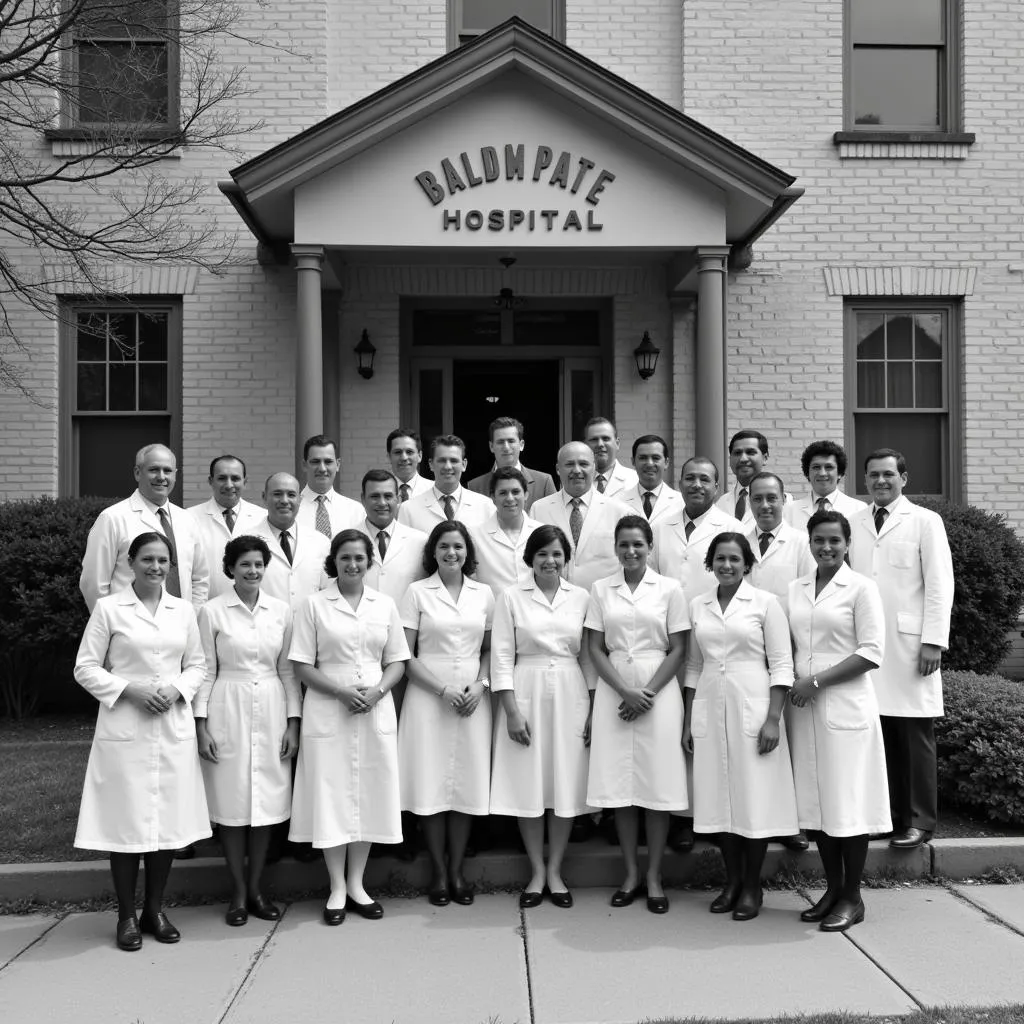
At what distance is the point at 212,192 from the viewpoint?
10438mm

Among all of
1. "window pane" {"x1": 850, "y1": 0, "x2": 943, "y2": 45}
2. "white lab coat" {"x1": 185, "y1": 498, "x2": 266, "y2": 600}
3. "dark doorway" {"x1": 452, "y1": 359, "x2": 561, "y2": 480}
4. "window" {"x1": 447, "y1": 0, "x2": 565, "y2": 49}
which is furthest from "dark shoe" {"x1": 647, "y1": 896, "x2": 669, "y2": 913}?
"window pane" {"x1": 850, "y1": 0, "x2": 943, "y2": 45}

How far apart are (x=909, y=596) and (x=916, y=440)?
215 inches

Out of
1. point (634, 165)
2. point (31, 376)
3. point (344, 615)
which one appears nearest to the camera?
point (344, 615)

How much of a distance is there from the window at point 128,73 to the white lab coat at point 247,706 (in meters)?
5.32

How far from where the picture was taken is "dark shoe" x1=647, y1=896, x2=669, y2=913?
17.4ft

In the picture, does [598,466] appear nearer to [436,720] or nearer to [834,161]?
[436,720]

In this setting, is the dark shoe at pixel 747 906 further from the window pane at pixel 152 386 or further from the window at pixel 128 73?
the window pane at pixel 152 386

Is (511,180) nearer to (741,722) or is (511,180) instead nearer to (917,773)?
(741,722)

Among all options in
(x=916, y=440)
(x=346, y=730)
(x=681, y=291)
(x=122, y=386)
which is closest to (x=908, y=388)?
(x=916, y=440)

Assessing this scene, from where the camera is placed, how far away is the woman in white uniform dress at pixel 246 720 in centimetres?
527

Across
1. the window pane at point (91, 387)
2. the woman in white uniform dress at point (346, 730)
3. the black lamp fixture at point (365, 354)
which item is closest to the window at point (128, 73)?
the window pane at point (91, 387)

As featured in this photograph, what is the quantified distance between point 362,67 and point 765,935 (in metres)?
8.84

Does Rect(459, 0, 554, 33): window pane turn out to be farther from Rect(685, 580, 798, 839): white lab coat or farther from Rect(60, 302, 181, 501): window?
Rect(685, 580, 798, 839): white lab coat

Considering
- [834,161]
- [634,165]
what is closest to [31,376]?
[634,165]
